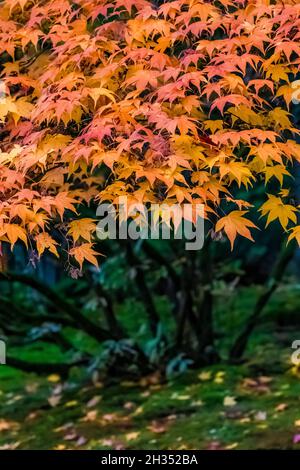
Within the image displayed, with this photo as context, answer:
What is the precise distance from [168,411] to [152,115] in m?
3.71

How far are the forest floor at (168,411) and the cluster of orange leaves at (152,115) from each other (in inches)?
103

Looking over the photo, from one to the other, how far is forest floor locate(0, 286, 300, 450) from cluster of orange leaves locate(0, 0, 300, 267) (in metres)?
2.62

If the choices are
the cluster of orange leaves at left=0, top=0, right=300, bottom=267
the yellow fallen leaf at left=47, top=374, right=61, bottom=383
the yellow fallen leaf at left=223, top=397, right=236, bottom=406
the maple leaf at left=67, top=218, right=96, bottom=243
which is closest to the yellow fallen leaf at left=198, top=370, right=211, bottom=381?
the yellow fallen leaf at left=223, top=397, right=236, bottom=406

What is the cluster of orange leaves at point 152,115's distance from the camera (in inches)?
143

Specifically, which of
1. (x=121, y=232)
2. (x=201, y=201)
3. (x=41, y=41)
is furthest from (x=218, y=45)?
(x=121, y=232)

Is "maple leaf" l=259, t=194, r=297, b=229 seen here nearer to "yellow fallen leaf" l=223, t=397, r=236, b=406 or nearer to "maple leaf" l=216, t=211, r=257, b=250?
"maple leaf" l=216, t=211, r=257, b=250

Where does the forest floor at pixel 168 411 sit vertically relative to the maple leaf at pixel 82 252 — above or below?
below

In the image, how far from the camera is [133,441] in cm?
623

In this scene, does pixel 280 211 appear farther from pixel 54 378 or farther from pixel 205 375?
pixel 54 378

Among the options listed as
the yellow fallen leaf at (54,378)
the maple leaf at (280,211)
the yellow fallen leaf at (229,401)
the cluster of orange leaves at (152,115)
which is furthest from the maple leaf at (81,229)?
the yellow fallen leaf at (54,378)

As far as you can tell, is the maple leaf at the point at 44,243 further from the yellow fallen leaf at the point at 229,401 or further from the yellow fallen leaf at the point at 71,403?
the yellow fallen leaf at the point at 71,403

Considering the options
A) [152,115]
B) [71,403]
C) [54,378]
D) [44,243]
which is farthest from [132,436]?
[152,115]

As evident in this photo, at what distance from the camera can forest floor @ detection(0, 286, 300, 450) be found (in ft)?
20.1
